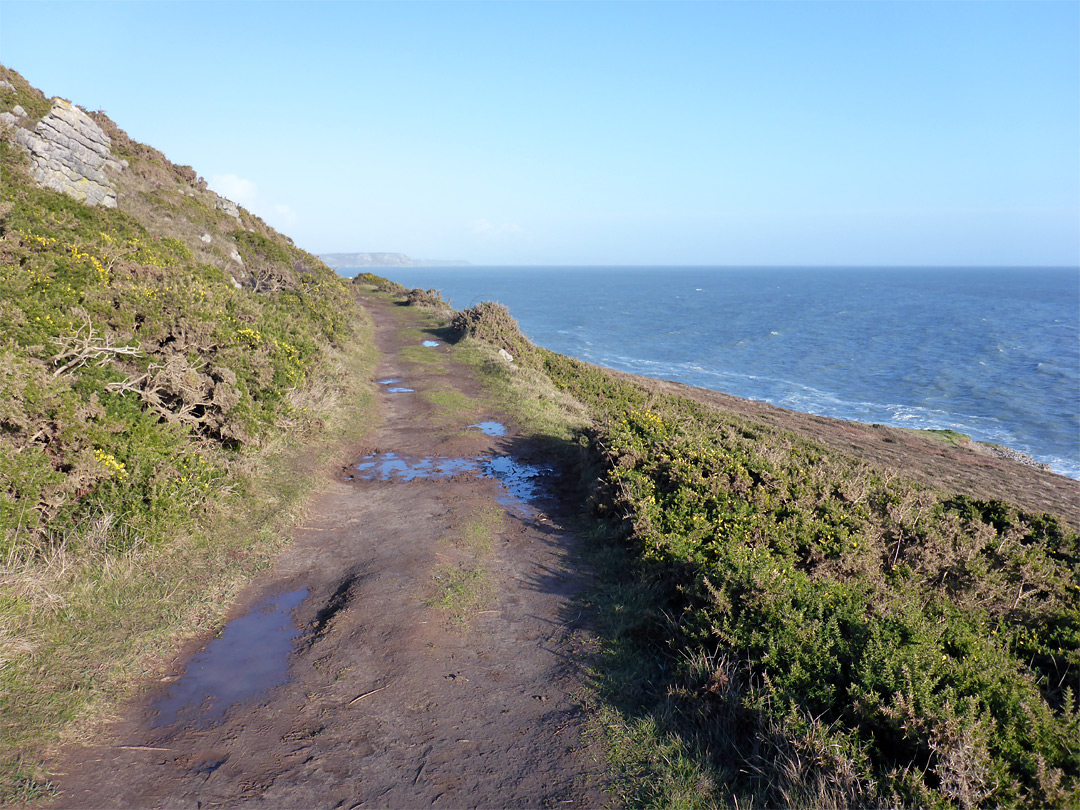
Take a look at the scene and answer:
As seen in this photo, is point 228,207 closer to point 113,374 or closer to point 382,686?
point 113,374

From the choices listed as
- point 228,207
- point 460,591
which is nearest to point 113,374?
point 460,591

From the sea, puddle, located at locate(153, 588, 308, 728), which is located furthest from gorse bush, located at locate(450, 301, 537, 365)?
the sea

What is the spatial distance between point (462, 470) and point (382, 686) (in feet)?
20.1

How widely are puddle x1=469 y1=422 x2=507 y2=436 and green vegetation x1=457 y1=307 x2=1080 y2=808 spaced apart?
4345 millimetres

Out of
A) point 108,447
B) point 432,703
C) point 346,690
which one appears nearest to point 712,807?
point 432,703

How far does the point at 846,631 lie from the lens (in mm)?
5250

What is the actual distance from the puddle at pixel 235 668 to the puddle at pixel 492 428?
24.5 ft

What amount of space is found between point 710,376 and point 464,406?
37.4 meters

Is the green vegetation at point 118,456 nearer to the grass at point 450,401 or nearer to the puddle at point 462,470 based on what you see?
the puddle at point 462,470

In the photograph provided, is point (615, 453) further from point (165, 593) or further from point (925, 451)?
point (925, 451)

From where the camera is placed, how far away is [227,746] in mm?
4398

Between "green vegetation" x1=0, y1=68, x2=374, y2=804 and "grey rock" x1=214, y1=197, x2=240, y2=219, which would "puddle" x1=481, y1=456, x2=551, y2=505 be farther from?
"grey rock" x1=214, y1=197, x2=240, y2=219

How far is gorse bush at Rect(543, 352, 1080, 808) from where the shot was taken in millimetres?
3879

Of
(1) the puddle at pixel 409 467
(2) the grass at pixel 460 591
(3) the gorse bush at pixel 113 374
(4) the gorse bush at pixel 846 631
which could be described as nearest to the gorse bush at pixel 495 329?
(3) the gorse bush at pixel 113 374
